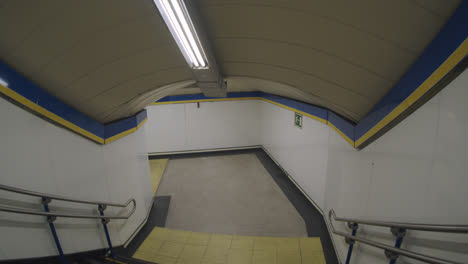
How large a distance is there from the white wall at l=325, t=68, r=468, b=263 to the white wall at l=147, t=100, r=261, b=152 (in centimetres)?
600

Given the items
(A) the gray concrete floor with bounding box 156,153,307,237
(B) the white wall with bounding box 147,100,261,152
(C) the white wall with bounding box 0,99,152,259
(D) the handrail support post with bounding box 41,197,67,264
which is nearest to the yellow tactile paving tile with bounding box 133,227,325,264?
(A) the gray concrete floor with bounding box 156,153,307,237

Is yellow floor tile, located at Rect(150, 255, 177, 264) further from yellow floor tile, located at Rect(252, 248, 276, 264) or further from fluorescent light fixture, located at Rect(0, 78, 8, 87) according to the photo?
fluorescent light fixture, located at Rect(0, 78, 8, 87)

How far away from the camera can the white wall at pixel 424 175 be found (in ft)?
3.59

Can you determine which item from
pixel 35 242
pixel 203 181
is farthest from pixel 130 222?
pixel 203 181

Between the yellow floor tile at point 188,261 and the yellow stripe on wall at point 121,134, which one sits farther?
the yellow floor tile at point 188,261

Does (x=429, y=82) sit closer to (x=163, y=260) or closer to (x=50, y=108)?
(x=50, y=108)

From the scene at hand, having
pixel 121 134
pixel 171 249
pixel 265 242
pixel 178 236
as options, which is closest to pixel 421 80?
pixel 265 242

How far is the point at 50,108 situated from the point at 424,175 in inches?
139

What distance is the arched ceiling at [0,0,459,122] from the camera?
1.24m

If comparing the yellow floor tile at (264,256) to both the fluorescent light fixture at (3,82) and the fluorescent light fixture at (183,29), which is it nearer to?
the fluorescent light fixture at (183,29)

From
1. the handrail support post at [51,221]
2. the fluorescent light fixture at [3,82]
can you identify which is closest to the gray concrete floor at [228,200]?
the handrail support post at [51,221]

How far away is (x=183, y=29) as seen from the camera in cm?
159

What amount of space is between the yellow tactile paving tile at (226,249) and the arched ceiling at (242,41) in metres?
2.46

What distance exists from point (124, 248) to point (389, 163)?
4137 mm
